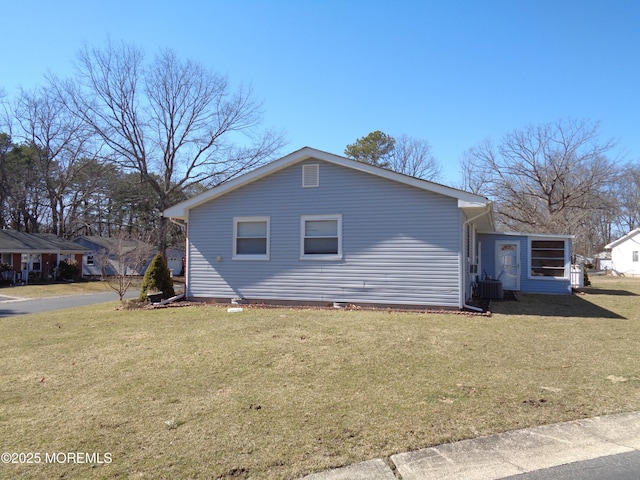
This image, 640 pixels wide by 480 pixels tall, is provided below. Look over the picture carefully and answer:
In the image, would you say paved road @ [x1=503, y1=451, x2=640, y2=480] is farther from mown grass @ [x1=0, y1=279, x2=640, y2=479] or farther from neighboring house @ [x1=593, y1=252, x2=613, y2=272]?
neighboring house @ [x1=593, y1=252, x2=613, y2=272]

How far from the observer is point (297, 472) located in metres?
2.91

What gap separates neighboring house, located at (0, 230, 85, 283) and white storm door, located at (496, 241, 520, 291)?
3024 centimetres

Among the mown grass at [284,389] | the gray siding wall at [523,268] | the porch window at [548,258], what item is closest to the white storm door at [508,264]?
the gray siding wall at [523,268]

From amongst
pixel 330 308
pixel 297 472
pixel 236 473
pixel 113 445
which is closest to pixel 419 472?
pixel 297 472

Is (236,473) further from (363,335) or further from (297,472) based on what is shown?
(363,335)

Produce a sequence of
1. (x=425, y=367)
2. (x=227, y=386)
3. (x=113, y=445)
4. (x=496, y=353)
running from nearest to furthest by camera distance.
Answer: (x=113, y=445) < (x=227, y=386) < (x=425, y=367) < (x=496, y=353)

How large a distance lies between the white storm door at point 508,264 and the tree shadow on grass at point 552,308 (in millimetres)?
2318

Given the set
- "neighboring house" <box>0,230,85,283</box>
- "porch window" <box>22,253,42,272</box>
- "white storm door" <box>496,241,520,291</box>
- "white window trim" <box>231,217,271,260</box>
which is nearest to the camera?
"white window trim" <box>231,217,271,260</box>

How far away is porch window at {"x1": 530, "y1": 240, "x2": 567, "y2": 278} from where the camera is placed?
1609 centimetres

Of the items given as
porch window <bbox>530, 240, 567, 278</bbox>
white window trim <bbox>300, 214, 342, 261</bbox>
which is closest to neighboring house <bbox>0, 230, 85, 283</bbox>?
white window trim <bbox>300, 214, 342, 261</bbox>

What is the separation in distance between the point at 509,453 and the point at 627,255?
42.7m

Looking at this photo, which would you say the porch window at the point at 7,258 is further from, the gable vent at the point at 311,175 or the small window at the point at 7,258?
the gable vent at the point at 311,175

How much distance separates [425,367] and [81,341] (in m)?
5.91

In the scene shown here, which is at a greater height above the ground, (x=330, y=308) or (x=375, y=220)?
(x=375, y=220)
